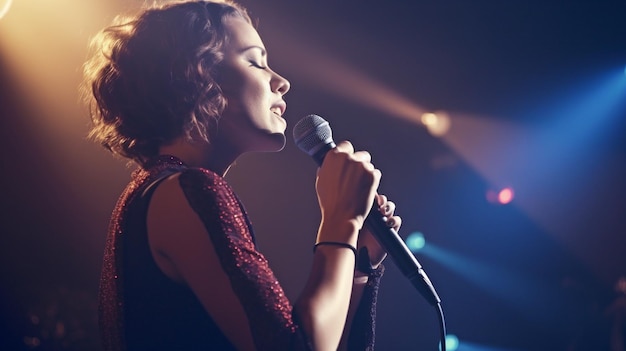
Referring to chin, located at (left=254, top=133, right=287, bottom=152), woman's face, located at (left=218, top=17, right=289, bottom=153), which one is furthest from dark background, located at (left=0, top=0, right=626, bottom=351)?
chin, located at (left=254, top=133, right=287, bottom=152)

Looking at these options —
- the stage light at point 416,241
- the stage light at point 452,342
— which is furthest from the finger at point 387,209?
the stage light at point 452,342

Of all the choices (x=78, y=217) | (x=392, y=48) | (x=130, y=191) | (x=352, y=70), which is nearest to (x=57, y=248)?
(x=78, y=217)

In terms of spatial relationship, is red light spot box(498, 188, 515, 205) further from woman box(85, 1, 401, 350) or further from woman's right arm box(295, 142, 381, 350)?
woman's right arm box(295, 142, 381, 350)

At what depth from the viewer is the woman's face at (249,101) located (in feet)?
4.71

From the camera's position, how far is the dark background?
14.8 feet

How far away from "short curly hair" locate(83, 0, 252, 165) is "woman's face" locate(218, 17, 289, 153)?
0.03m

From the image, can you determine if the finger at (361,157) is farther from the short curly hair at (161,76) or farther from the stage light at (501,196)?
the stage light at (501,196)

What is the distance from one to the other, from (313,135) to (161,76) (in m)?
0.41

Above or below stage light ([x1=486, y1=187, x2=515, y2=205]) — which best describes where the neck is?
below

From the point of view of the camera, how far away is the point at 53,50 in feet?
13.0

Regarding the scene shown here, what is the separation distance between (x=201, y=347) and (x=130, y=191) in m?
0.38

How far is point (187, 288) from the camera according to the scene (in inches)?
43.5

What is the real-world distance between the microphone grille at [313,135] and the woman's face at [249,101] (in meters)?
0.09

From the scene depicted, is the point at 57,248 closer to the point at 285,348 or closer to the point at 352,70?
the point at 352,70
